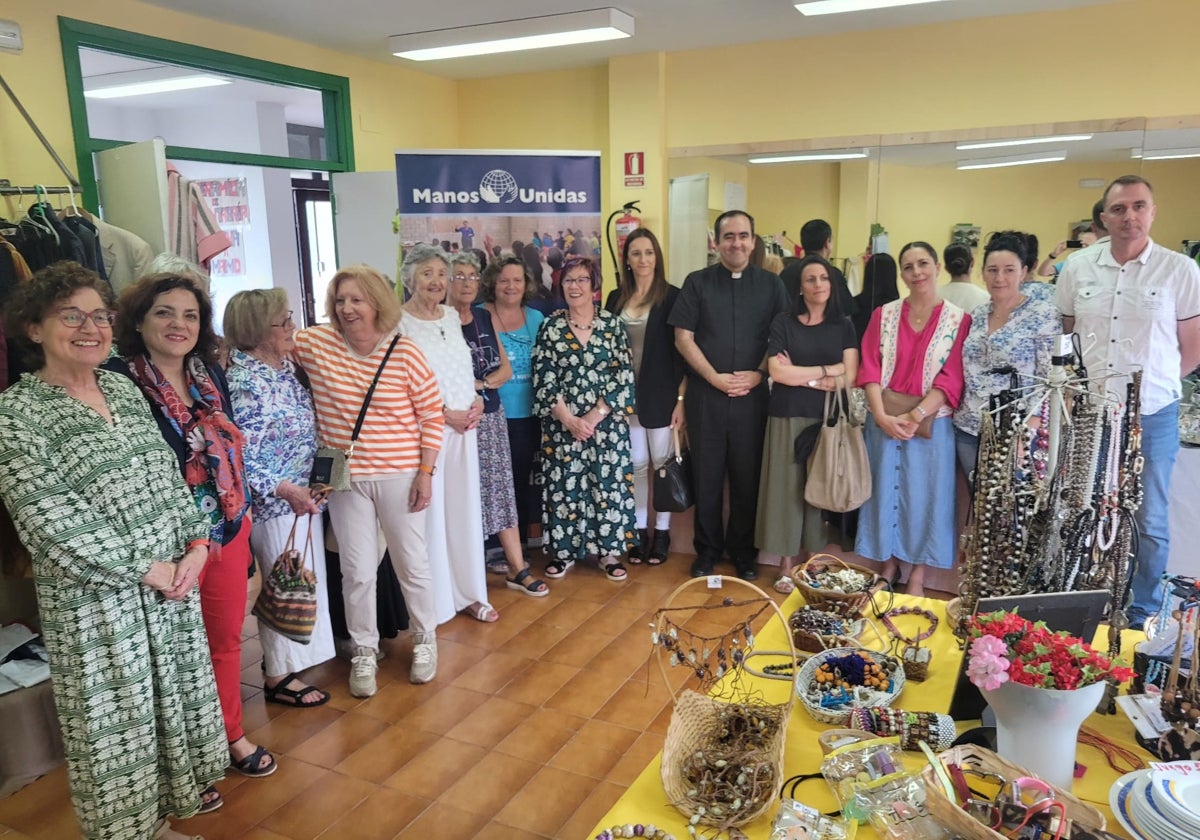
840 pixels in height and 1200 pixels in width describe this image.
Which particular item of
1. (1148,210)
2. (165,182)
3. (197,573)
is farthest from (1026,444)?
(165,182)

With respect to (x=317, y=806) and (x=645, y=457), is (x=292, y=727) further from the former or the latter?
(x=645, y=457)

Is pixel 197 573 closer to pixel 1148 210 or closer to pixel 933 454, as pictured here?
pixel 933 454

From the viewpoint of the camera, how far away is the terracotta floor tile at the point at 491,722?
2844 mm

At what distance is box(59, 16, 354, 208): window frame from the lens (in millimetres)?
4047

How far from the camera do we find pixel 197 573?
2.16 metres

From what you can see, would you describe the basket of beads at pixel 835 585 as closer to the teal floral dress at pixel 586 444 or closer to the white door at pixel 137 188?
the teal floral dress at pixel 586 444

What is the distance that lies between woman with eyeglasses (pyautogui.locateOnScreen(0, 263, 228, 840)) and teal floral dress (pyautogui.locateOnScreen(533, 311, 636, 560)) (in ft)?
6.76

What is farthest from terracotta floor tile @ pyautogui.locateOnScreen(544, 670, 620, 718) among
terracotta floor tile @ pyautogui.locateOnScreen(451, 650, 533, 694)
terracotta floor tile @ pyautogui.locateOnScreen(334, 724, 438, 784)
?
terracotta floor tile @ pyautogui.locateOnScreen(334, 724, 438, 784)

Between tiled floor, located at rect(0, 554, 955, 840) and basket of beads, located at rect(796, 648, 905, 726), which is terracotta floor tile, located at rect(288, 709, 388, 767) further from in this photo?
basket of beads, located at rect(796, 648, 905, 726)

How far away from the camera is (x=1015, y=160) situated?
4.75 meters

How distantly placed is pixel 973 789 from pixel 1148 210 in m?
2.66

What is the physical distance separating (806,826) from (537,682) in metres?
2.03

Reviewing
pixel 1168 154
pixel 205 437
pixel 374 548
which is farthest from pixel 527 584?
pixel 1168 154

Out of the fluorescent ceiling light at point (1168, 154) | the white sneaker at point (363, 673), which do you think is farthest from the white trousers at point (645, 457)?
the fluorescent ceiling light at point (1168, 154)
